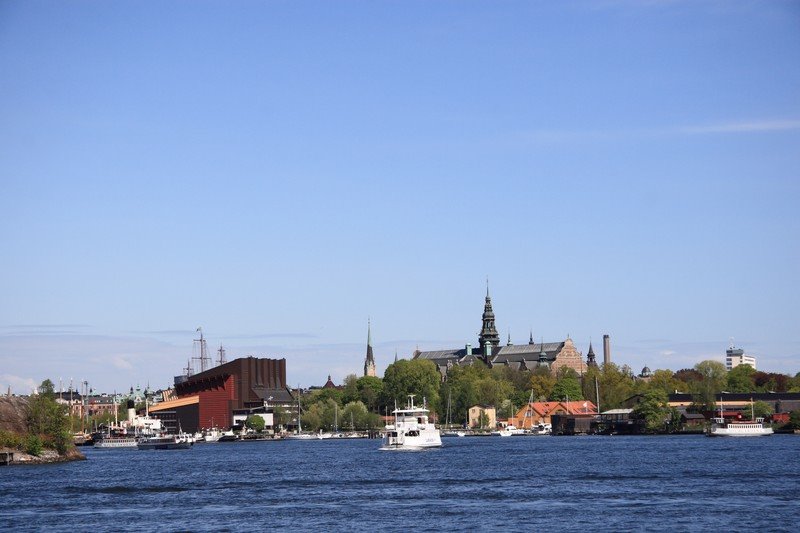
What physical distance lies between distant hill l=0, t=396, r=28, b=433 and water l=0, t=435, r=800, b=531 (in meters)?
8.59

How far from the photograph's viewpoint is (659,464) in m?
97.8

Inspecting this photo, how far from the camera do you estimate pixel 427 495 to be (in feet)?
235

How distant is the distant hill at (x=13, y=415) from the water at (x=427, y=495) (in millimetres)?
8590

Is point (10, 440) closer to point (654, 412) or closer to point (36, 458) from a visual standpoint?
point (36, 458)

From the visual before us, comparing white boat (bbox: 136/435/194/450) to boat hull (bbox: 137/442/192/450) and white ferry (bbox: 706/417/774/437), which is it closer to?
boat hull (bbox: 137/442/192/450)

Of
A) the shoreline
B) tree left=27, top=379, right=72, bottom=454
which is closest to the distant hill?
tree left=27, top=379, right=72, bottom=454

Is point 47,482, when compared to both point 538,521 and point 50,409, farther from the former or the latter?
point 538,521

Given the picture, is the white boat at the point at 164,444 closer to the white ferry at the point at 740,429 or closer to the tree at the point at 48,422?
the tree at the point at 48,422

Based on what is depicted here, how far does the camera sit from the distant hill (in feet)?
387

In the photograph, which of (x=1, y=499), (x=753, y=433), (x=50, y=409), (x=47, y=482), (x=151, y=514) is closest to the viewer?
(x=151, y=514)

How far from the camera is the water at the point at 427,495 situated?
58.6 metres

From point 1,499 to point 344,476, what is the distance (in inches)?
1056

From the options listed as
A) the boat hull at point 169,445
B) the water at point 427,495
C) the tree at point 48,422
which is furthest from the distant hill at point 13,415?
the boat hull at point 169,445

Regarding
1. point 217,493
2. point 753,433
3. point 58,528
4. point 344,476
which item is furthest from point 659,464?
point 753,433
